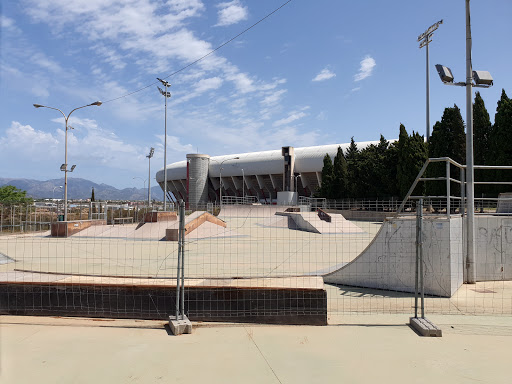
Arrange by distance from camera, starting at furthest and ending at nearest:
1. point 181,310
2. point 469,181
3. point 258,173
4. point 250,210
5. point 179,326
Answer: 1. point 258,173
2. point 250,210
3. point 469,181
4. point 181,310
5. point 179,326

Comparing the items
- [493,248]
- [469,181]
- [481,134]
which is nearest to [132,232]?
[469,181]

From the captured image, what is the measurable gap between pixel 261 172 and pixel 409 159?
112ft

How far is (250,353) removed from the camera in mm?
4289

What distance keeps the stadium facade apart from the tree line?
10.9m

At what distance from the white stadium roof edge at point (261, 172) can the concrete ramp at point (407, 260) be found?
5434 cm

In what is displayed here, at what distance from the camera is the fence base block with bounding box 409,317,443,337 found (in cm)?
487

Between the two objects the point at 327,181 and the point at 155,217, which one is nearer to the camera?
the point at 155,217

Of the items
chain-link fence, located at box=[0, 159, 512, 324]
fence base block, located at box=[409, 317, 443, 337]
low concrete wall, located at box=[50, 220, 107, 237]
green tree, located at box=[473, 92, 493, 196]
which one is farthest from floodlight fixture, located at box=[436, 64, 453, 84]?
green tree, located at box=[473, 92, 493, 196]

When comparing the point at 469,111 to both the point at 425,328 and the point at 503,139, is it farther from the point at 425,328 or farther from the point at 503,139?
the point at 503,139

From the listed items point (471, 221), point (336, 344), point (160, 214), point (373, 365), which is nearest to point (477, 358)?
point (373, 365)

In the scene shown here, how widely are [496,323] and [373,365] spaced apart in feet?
9.13

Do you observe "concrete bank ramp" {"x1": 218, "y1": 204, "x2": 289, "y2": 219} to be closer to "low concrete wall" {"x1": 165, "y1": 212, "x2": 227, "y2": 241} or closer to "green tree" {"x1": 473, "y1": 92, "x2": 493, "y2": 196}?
"low concrete wall" {"x1": 165, "y1": 212, "x2": 227, "y2": 241}

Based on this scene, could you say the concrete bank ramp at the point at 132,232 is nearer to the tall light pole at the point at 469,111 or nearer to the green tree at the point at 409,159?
the tall light pole at the point at 469,111

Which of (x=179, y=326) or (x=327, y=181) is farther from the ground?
(x=327, y=181)
